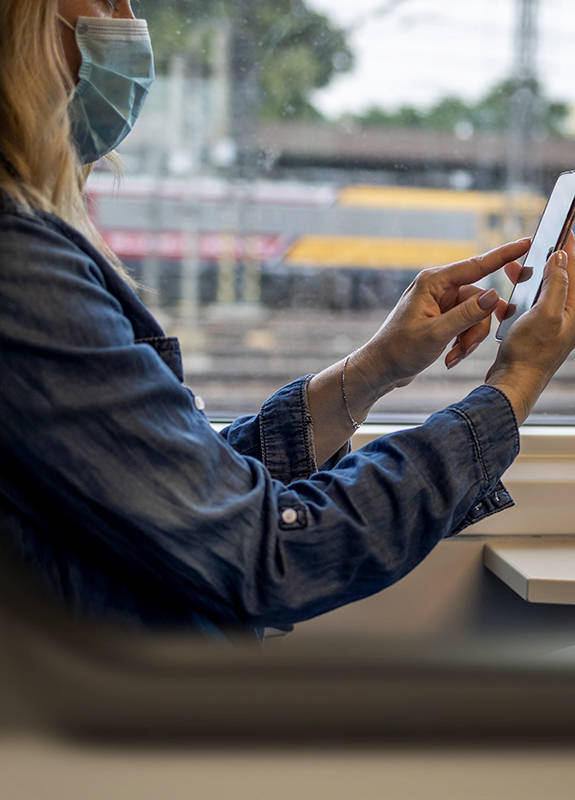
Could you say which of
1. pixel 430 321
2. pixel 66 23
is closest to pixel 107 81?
pixel 66 23

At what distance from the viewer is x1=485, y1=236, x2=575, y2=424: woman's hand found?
0.82 meters

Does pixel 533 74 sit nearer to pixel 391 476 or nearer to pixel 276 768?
pixel 391 476

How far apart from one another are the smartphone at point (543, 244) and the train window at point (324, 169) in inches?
25.3

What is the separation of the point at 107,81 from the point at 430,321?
449mm

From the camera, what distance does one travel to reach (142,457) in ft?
2.13

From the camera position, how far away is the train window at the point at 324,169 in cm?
163

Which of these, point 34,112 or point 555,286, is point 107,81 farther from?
point 555,286

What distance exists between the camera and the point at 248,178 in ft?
5.80

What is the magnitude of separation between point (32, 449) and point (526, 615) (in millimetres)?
1158

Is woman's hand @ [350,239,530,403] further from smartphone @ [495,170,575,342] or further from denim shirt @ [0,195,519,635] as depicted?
denim shirt @ [0,195,519,635]

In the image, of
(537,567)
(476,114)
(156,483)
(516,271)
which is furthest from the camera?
(476,114)

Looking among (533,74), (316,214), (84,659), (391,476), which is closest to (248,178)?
(316,214)

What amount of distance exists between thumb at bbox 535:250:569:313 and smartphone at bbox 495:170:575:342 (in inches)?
1.7

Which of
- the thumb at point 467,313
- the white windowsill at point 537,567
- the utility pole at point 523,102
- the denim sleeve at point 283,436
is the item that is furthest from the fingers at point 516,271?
the utility pole at point 523,102
